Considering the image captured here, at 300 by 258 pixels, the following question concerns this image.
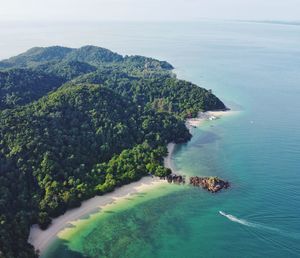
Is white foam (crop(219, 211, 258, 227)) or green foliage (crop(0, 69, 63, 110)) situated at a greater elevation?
green foliage (crop(0, 69, 63, 110))

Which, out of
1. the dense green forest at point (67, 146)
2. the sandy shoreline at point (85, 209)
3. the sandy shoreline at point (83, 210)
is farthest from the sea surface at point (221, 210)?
the dense green forest at point (67, 146)

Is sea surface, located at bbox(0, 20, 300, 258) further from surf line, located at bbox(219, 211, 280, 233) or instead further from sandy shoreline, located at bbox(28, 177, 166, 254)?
sandy shoreline, located at bbox(28, 177, 166, 254)

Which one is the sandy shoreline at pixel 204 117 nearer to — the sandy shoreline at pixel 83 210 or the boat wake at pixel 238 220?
the sandy shoreline at pixel 83 210

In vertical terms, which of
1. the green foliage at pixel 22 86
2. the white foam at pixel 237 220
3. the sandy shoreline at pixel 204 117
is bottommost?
the white foam at pixel 237 220

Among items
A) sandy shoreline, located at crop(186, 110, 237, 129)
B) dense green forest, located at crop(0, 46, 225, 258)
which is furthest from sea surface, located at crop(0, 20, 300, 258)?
dense green forest, located at crop(0, 46, 225, 258)

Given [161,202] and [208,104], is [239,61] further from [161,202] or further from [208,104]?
[161,202]
